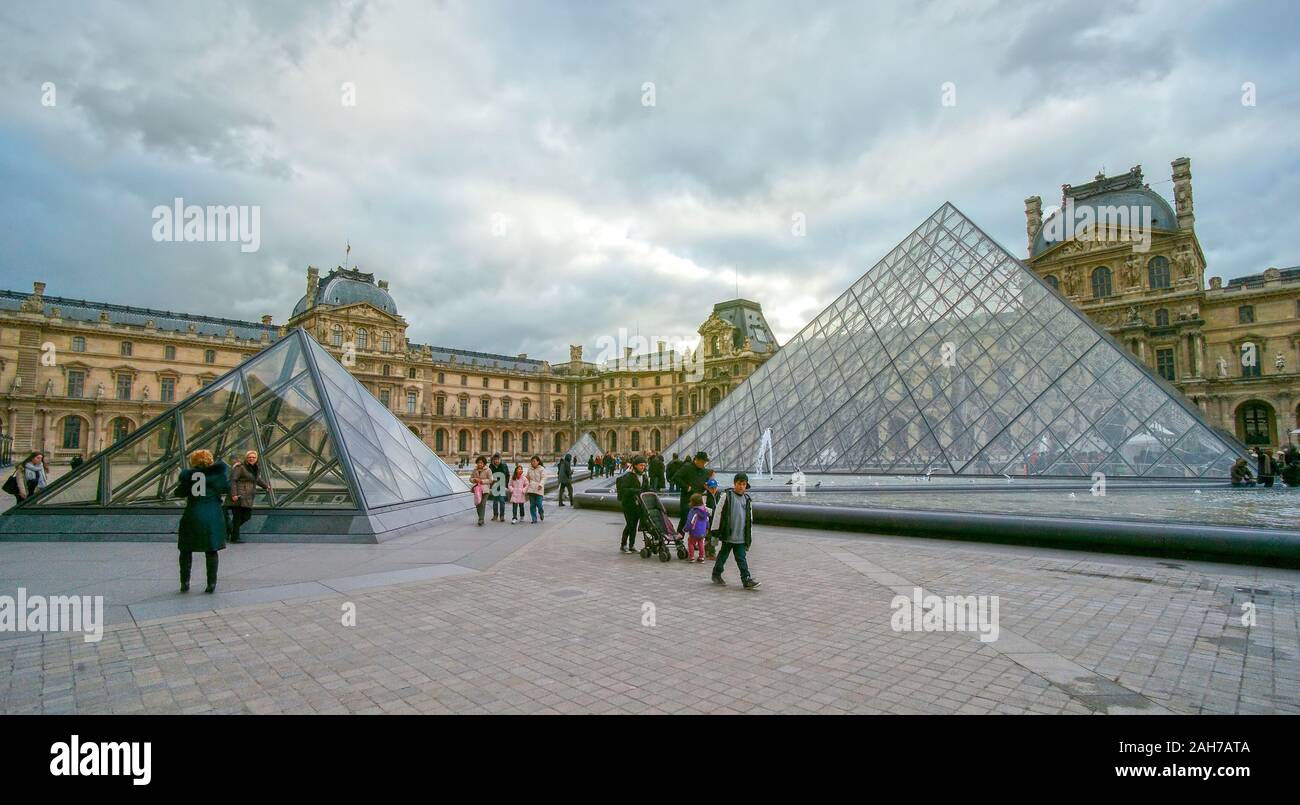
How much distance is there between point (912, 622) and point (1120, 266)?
5158cm

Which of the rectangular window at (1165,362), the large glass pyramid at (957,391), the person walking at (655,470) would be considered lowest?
the person walking at (655,470)

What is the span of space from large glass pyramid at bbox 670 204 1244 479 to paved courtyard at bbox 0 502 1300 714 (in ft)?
34.3

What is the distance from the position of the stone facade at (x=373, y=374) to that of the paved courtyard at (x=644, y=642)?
43798mm

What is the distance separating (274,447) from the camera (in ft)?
33.1

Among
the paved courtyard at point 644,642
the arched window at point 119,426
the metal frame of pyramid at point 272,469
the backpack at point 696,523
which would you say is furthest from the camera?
the arched window at point 119,426

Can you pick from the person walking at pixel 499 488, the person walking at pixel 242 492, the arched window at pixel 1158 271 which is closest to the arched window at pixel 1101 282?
the arched window at pixel 1158 271

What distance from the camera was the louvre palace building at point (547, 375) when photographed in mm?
40125

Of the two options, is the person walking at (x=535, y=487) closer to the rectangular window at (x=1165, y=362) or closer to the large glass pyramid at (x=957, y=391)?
the large glass pyramid at (x=957, y=391)

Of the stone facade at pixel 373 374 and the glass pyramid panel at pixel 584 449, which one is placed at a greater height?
the stone facade at pixel 373 374

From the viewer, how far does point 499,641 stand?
4.15 meters

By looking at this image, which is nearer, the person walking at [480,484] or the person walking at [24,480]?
the person walking at [24,480]

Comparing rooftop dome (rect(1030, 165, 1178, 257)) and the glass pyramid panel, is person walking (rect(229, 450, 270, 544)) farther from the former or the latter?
rooftop dome (rect(1030, 165, 1178, 257))
